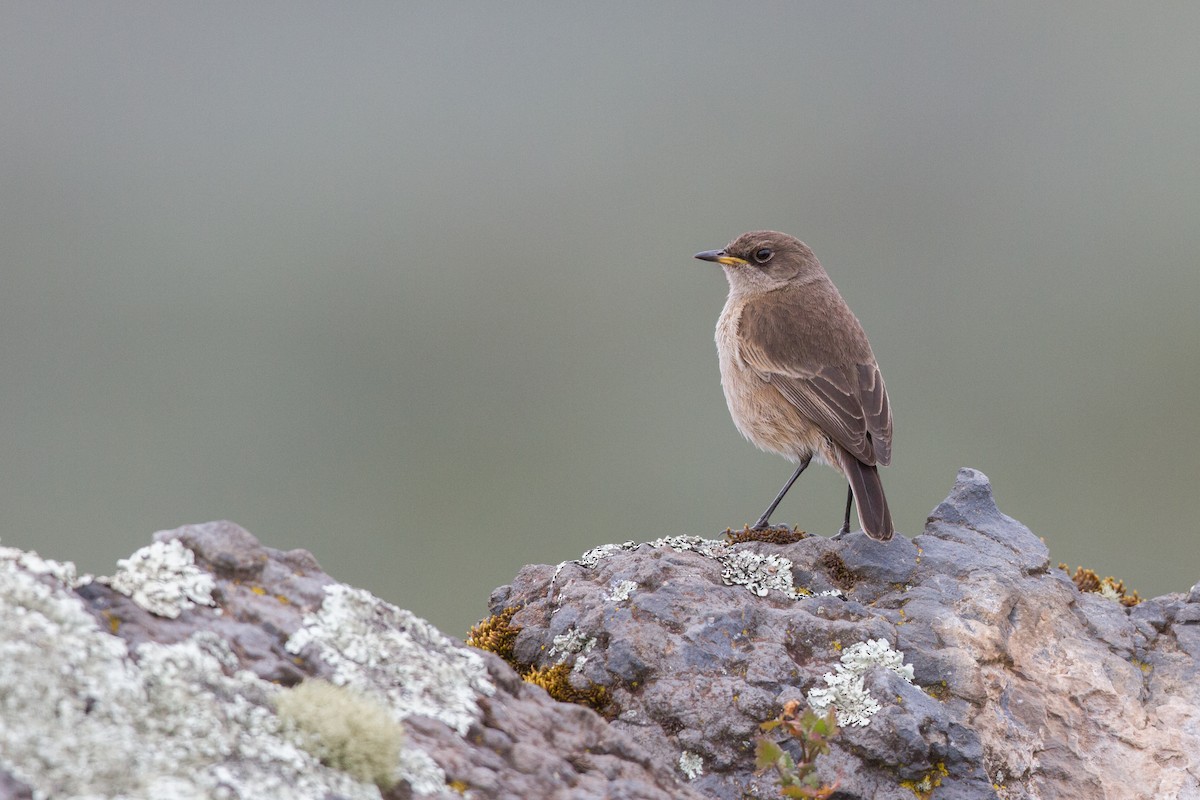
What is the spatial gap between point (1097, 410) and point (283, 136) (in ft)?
191

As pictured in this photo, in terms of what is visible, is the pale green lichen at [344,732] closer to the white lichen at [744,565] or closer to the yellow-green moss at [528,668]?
the yellow-green moss at [528,668]

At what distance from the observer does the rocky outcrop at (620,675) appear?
12.5 ft

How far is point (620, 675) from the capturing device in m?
5.84

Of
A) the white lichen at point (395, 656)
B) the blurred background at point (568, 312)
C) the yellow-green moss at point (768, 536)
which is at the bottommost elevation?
the white lichen at point (395, 656)

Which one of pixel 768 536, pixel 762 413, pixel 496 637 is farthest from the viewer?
pixel 762 413

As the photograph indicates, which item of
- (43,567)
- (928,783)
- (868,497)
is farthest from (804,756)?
(868,497)

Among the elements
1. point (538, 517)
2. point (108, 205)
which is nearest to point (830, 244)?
point (538, 517)

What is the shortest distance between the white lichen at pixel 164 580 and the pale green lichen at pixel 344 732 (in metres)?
0.53

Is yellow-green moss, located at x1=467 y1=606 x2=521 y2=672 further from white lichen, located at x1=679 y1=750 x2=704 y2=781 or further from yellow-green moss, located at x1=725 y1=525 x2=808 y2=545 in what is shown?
yellow-green moss, located at x1=725 y1=525 x2=808 y2=545

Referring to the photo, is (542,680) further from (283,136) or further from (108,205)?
(283,136)

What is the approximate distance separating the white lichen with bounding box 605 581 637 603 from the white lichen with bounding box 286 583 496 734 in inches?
55.4

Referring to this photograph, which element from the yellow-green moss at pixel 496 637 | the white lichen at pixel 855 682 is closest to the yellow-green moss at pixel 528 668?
the yellow-green moss at pixel 496 637

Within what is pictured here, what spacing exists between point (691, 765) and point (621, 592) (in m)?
1.06

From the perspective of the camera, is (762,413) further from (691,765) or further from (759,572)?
(691,765)
